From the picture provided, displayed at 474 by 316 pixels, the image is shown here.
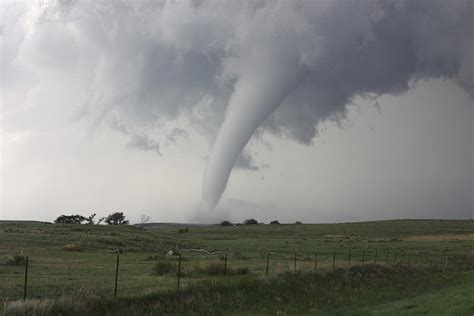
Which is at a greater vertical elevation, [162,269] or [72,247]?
[162,269]

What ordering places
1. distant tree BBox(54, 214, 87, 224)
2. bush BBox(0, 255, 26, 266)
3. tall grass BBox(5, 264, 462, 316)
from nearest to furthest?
tall grass BBox(5, 264, 462, 316)
bush BBox(0, 255, 26, 266)
distant tree BBox(54, 214, 87, 224)

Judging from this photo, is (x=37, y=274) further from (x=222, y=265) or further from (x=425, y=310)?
(x=425, y=310)

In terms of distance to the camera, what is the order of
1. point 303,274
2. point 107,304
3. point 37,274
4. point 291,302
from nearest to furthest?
point 107,304, point 291,302, point 303,274, point 37,274

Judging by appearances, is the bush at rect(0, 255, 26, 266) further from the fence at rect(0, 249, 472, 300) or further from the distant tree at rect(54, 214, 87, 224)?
the distant tree at rect(54, 214, 87, 224)

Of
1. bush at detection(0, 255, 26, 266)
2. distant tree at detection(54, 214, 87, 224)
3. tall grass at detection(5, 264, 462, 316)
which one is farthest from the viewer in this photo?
distant tree at detection(54, 214, 87, 224)

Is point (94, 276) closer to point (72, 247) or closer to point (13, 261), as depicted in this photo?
point (13, 261)

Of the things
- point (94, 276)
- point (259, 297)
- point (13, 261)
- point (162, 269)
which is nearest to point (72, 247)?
point (13, 261)

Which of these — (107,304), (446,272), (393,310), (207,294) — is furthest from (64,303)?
(446,272)

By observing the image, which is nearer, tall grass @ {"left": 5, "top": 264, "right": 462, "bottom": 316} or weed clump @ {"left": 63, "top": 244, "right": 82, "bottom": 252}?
tall grass @ {"left": 5, "top": 264, "right": 462, "bottom": 316}

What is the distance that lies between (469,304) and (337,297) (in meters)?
6.68

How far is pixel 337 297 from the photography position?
1038 inches

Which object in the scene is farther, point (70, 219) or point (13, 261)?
point (70, 219)

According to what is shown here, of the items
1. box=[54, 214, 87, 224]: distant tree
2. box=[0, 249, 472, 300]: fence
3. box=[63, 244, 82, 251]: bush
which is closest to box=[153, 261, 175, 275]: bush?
box=[0, 249, 472, 300]: fence

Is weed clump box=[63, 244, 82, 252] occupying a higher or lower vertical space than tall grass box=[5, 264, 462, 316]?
lower
